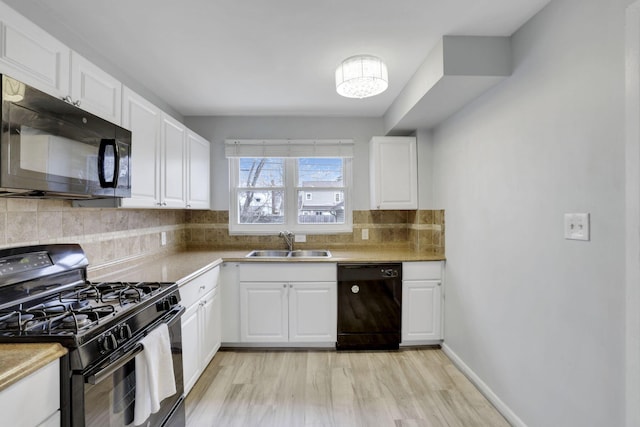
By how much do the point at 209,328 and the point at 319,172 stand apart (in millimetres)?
1938

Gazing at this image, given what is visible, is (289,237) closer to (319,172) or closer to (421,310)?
(319,172)

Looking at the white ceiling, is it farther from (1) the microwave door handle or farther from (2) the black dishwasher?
(2) the black dishwasher

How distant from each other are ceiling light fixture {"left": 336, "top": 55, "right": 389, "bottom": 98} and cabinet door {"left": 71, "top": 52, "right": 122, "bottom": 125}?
4.50 feet

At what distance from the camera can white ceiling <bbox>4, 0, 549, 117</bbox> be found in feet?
5.19

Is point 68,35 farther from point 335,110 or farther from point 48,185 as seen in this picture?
point 335,110

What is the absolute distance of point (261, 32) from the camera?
5.93ft

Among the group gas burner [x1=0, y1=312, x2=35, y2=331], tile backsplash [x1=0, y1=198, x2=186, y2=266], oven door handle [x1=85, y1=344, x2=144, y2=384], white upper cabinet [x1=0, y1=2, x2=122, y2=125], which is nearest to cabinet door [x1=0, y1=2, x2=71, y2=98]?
white upper cabinet [x1=0, y1=2, x2=122, y2=125]

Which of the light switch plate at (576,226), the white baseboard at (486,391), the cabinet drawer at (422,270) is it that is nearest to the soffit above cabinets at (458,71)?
the light switch plate at (576,226)

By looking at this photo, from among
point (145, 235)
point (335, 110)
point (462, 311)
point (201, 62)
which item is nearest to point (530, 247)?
point (462, 311)

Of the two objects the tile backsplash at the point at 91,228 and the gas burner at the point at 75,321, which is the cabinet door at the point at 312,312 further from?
the gas burner at the point at 75,321

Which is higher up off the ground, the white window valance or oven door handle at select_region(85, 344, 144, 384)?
the white window valance

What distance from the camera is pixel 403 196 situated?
313 centimetres

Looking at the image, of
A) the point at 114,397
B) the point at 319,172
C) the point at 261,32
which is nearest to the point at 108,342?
the point at 114,397

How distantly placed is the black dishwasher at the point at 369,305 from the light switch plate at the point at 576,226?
57.3 inches
